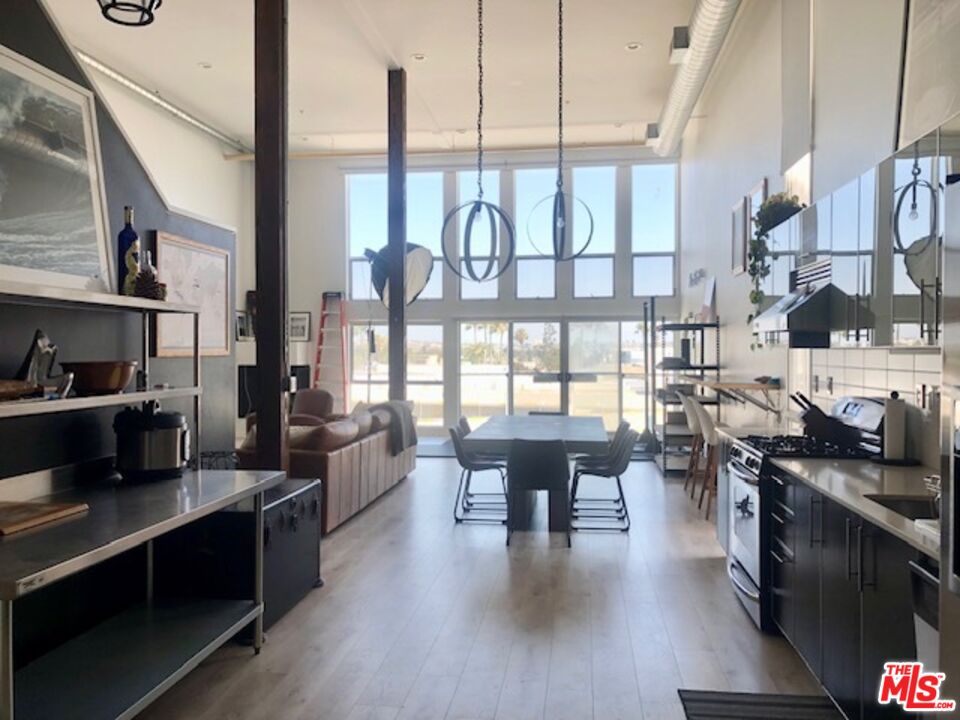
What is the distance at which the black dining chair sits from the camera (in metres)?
5.00

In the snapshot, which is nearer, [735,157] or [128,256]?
[128,256]

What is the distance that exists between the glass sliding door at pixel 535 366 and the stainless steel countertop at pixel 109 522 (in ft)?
25.7

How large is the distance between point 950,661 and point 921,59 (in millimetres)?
2612

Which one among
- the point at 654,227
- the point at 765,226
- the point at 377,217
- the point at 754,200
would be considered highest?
the point at 377,217

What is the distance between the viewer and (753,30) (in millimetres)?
6238

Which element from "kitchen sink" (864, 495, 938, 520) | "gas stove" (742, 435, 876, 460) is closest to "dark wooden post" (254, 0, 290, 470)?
"gas stove" (742, 435, 876, 460)

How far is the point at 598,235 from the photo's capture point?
419 inches

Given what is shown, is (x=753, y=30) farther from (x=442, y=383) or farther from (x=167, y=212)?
(x=442, y=383)

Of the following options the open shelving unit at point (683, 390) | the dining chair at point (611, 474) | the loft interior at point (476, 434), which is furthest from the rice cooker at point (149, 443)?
the open shelving unit at point (683, 390)

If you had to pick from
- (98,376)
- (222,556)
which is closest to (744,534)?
(222,556)

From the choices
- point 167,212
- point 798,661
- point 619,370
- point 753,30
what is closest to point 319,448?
point 167,212

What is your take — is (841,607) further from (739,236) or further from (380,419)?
(739,236)

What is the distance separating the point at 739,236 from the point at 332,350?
6860mm

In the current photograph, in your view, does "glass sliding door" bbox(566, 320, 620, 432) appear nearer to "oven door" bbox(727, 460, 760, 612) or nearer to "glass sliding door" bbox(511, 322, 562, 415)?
"glass sliding door" bbox(511, 322, 562, 415)
